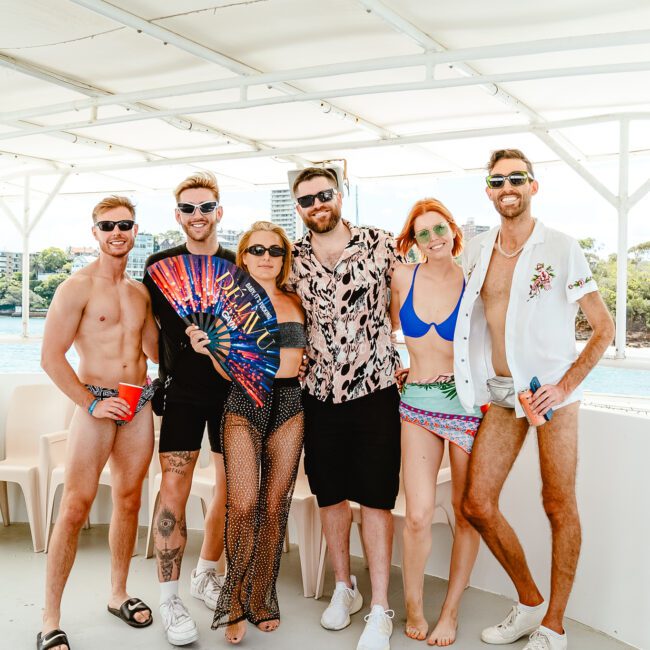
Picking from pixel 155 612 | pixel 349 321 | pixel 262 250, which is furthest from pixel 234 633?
pixel 262 250

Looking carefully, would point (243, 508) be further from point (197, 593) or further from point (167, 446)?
point (197, 593)

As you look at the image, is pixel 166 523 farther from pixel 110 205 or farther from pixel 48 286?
pixel 48 286

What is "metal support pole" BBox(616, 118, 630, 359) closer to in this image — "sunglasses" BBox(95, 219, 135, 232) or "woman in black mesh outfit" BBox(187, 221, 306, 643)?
"woman in black mesh outfit" BBox(187, 221, 306, 643)

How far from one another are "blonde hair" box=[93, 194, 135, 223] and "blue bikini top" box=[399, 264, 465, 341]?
47.9 inches

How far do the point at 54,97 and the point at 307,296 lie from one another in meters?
5.83

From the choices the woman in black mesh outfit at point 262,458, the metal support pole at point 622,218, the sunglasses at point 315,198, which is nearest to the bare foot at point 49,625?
the woman in black mesh outfit at point 262,458

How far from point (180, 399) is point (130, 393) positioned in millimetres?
251

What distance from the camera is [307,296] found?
3.05 metres

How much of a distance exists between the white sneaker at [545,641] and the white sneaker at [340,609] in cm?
76

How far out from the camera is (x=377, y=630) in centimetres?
289

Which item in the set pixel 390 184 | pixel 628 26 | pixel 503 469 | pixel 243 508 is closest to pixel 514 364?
pixel 503 469

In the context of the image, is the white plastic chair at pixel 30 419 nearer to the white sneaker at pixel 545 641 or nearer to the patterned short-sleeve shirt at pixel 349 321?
the patterned short-sleeve shirt at pixel 349 321

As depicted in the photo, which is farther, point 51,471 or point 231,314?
point 51,471

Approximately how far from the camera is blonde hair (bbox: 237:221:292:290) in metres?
3.02
